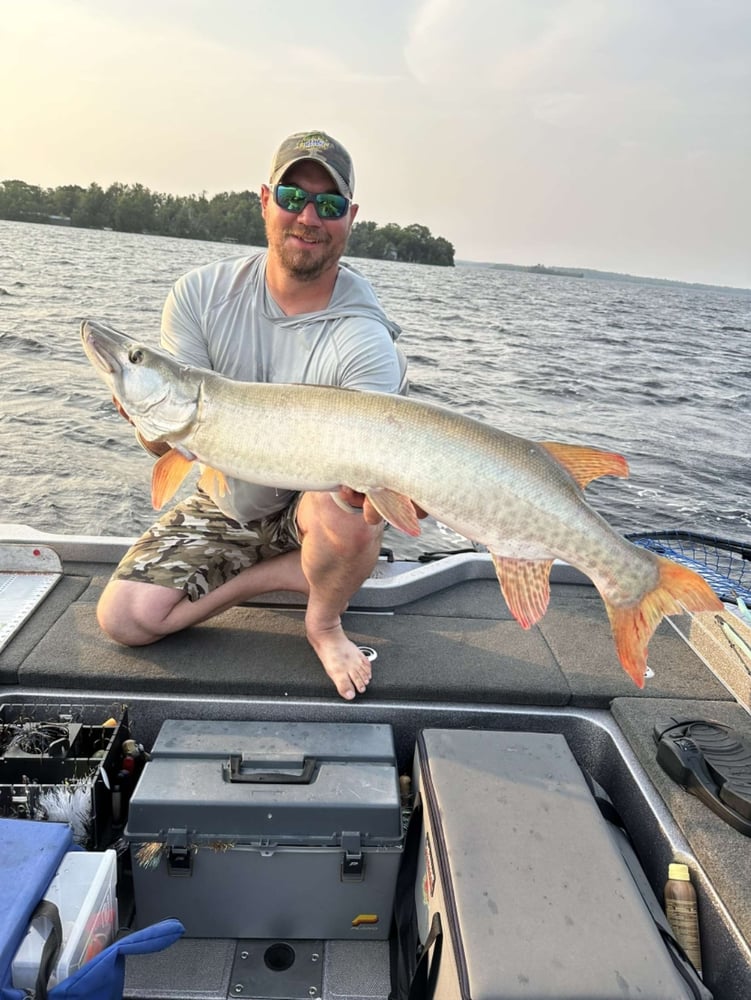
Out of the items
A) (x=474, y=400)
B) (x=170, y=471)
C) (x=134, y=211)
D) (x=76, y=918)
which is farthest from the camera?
(x=134, y=211)

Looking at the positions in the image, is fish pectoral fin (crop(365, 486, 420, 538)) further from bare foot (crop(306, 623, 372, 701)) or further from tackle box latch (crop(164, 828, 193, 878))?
tackle box latch (crop(164, 828, 193, 878))

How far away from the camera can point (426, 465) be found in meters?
2.38

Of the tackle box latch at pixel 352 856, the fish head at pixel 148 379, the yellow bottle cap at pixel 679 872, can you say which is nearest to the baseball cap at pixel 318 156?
the fish head at pixel 148 379

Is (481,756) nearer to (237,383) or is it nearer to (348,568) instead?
(348,568)

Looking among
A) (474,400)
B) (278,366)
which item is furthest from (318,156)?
(474,400)

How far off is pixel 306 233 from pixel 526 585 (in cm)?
185

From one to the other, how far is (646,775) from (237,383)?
78.2 inches

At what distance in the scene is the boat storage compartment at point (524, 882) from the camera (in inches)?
67.0

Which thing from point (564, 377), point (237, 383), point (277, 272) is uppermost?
point (277, 272)

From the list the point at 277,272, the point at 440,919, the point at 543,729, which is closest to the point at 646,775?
the point at 543,729

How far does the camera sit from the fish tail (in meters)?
2.26

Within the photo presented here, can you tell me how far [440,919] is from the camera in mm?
1927

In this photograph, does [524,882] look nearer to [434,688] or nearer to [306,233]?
[434,688]

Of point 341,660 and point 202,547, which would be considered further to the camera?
point 202,547
